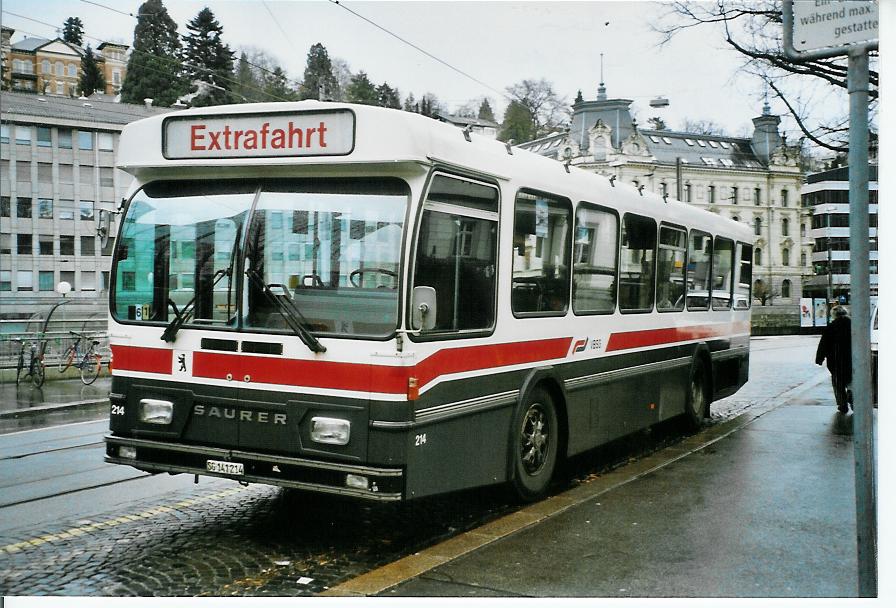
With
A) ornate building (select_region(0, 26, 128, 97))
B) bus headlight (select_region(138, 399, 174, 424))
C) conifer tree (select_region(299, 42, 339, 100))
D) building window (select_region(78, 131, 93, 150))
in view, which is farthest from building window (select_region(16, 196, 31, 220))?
bus headlight (select_region(138, 399, 174, 424))

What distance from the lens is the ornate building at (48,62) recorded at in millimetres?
12750

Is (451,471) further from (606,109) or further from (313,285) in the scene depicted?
(606,109)

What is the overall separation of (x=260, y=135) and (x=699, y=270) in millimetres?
7283

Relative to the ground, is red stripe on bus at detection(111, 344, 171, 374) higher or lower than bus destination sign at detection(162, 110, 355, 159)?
lower

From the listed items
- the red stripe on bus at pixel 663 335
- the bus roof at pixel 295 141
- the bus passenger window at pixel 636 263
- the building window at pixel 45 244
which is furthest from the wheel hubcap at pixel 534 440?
the building window at pixel 45 244

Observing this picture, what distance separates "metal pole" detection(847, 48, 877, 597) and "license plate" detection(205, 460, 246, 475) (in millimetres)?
3755

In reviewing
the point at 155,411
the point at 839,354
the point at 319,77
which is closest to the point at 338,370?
the point at 155,411

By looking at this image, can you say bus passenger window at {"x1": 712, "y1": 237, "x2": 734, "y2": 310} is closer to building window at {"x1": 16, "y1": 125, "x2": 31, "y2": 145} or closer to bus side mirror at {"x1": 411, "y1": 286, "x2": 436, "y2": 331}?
bus side mirror at {"x1": 411, "y1": 286, "x2": 436, "y2": 331}

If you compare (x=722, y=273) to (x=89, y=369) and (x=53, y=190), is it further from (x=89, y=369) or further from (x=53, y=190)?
(x=53, y=190)

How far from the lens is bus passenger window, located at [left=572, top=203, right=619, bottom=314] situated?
8336 mm

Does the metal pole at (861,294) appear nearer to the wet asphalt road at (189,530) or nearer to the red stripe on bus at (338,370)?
the red stripe on bus at (338,370)

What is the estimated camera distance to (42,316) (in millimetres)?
20516
